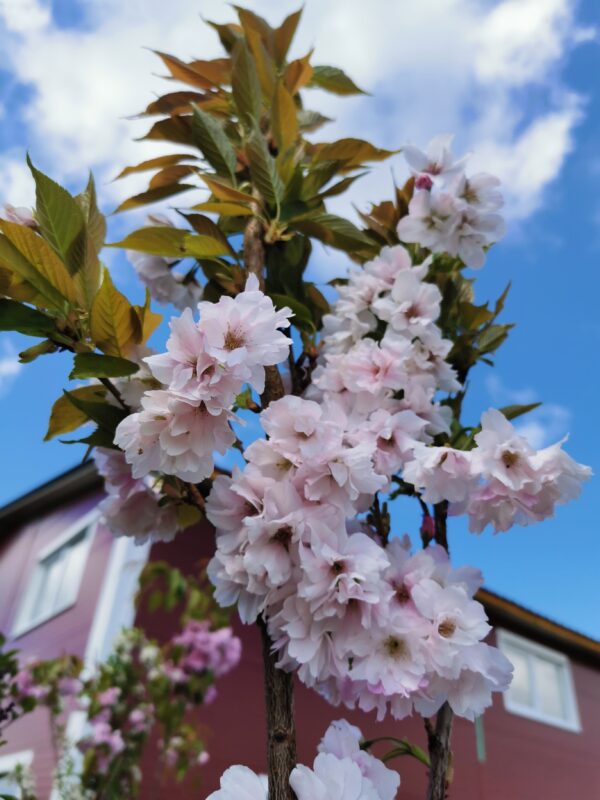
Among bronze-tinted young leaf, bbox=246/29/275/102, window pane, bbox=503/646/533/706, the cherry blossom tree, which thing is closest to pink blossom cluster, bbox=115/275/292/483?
the cherry blossom tree

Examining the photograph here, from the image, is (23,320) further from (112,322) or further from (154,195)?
(154,195)

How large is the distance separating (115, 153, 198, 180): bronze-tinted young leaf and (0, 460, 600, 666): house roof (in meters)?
5.07

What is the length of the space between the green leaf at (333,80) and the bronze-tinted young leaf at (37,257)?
2.89 ft

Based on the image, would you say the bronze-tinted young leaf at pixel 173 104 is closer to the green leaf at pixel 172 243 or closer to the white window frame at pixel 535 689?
the green leaf at pixel 172 243

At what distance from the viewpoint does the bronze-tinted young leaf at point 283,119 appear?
115 centimetres

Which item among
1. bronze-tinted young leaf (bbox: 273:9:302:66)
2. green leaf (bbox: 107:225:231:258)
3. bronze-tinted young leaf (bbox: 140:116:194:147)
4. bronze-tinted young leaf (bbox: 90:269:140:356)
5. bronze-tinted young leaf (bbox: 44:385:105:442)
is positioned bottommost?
bronze-tinted young leaf (bbox: 44:385:105:442)

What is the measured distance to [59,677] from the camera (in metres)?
4.78

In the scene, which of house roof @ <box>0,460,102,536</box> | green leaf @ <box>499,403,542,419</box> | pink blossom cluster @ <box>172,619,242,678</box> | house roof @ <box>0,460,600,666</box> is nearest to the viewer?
green leaf @ <box>499,403,542,419</box>

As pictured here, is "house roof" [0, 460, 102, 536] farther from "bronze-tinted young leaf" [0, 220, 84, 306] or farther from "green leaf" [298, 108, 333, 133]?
"bronze-tinted young leaf" [0, 220, 84, 306]

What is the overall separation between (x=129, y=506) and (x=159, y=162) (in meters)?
0.67

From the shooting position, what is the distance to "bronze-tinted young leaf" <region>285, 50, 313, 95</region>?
1326 millimetres

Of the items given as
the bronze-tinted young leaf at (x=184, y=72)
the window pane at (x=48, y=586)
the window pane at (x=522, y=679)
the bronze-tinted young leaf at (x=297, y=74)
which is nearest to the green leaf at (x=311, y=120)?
the bronze-tinted young leaf at (x=297, y=74)

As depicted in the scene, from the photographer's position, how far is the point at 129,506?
1.05 m

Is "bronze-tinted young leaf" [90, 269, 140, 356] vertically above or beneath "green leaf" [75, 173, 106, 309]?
beneath
